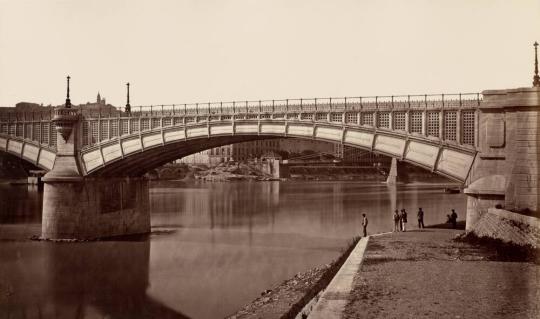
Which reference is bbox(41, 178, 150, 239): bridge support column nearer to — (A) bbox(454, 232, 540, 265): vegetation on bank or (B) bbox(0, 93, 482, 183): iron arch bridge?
(B) bbox(0, 93, 482, 183): iron arch bridge

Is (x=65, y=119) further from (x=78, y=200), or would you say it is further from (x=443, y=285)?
(x=443, y=285)

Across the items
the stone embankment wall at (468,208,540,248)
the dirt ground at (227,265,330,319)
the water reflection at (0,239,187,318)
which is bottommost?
the water reflection at (0,239,187,318)

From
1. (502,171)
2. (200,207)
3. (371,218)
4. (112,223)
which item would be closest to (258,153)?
(200,207)

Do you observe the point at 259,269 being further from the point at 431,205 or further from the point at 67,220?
the point at 431,205

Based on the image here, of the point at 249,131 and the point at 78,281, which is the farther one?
the point at 249,131

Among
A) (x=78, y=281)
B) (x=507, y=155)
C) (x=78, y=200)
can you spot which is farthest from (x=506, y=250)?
(x=78, y=200)

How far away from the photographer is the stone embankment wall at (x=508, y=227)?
706 inches

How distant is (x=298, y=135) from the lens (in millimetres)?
32281

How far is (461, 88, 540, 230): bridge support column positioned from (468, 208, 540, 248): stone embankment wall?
3.66 ft

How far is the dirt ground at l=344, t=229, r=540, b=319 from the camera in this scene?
12672 mm

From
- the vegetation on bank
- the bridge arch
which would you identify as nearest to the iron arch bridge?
the bridge arch

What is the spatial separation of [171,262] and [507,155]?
18.1 m

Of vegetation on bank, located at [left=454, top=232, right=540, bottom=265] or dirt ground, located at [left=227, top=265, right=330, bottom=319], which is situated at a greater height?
vegetation on bank, located at [left=454, top=232, right=540, bottom=265]

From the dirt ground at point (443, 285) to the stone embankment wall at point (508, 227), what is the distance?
2.67 ft
